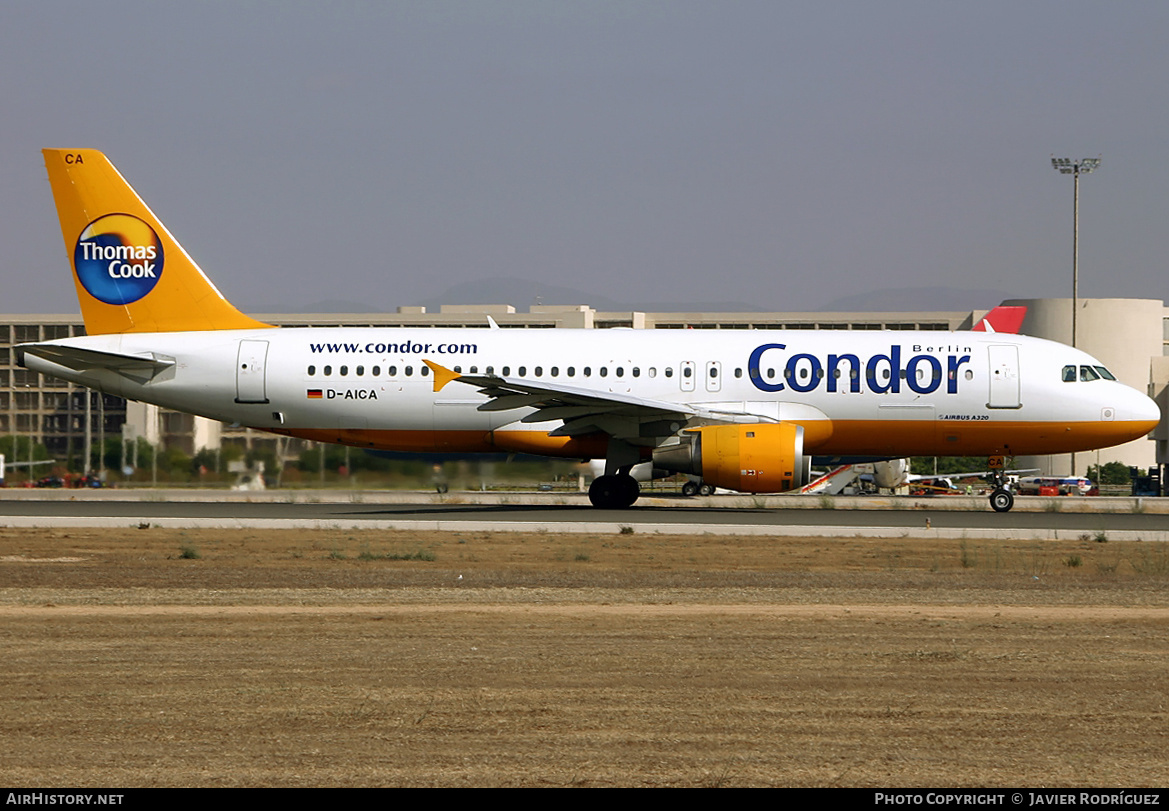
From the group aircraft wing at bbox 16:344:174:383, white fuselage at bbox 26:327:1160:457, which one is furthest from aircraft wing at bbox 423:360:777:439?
aircraft wing at bbox 16:344:174:383

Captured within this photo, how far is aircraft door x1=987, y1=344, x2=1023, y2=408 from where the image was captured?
89.4ft

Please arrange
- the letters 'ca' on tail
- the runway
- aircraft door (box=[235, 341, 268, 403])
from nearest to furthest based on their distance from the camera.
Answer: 1. the runway
2. aircraft door (box=[235, 341, 268, 403])
3. the letters 'ca' on tail

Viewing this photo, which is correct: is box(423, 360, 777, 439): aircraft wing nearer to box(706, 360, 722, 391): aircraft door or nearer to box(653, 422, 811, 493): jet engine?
box(706, 360, 722, 391): aircraft door

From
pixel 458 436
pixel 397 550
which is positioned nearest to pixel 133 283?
pixel 458 436

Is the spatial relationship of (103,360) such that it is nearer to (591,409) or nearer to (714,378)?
(591,409)

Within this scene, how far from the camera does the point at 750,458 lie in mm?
24703

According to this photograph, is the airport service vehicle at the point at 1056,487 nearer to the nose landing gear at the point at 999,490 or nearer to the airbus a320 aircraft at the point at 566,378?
the nose landing gear at the point at 999,490

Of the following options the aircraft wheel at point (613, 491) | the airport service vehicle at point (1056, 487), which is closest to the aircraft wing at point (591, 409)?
the aircraft wheel at point (613, 491)

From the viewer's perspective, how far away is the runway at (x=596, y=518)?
2253 cm

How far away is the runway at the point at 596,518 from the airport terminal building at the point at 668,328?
6033 millimetres

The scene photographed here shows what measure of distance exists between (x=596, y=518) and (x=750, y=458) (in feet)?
10.6

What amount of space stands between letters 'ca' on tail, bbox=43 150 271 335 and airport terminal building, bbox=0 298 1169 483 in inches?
171

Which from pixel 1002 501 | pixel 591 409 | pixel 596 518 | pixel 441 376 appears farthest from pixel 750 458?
pixel 1002 501
